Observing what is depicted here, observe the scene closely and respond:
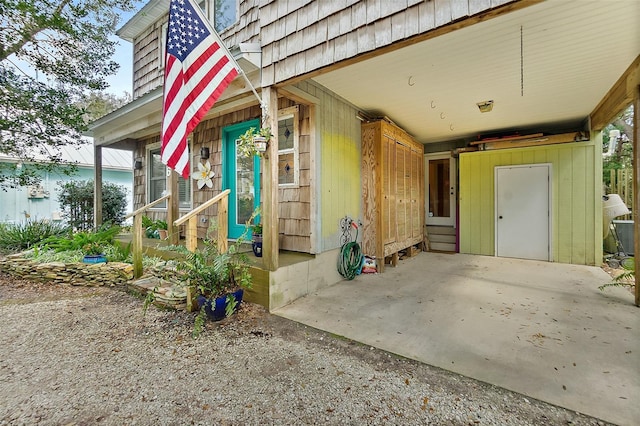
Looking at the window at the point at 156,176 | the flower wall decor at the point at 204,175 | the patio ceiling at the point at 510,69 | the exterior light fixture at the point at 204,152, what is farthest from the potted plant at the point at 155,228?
the patio ceiling at the point at 510,69

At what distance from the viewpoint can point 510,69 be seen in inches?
131

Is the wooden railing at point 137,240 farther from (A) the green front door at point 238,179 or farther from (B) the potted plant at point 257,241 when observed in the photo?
(B) the potted plant at point 257,241

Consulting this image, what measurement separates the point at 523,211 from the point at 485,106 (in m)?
2.65

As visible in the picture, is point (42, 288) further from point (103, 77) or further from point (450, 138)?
point (450, 138)

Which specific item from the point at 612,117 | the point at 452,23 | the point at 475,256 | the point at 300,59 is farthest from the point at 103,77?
the point at 612,117

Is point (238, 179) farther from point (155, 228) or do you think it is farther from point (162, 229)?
point (155, 228)

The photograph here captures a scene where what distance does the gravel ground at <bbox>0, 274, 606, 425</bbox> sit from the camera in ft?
5.26

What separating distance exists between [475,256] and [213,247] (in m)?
5.49

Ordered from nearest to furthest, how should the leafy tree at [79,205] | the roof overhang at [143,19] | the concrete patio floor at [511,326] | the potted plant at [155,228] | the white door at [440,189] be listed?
the concrete patio floor at [511,326] → the potted plant at [155,228] → the roof overhang at [143,19] → the white door at [440,189] → the leafy tree at [79,205]

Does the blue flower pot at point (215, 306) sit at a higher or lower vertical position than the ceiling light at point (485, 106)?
lower

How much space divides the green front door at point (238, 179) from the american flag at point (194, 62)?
5.96 feet

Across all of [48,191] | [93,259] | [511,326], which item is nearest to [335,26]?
[511,326]

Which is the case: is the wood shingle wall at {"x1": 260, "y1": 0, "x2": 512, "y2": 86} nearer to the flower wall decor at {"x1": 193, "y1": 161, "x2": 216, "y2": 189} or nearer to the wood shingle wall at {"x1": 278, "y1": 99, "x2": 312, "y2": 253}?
the wood shingle wall at {"x1": 278, "y1": 99, "x2": 312, "y2": 253}

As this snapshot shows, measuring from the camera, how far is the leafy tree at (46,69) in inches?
191
